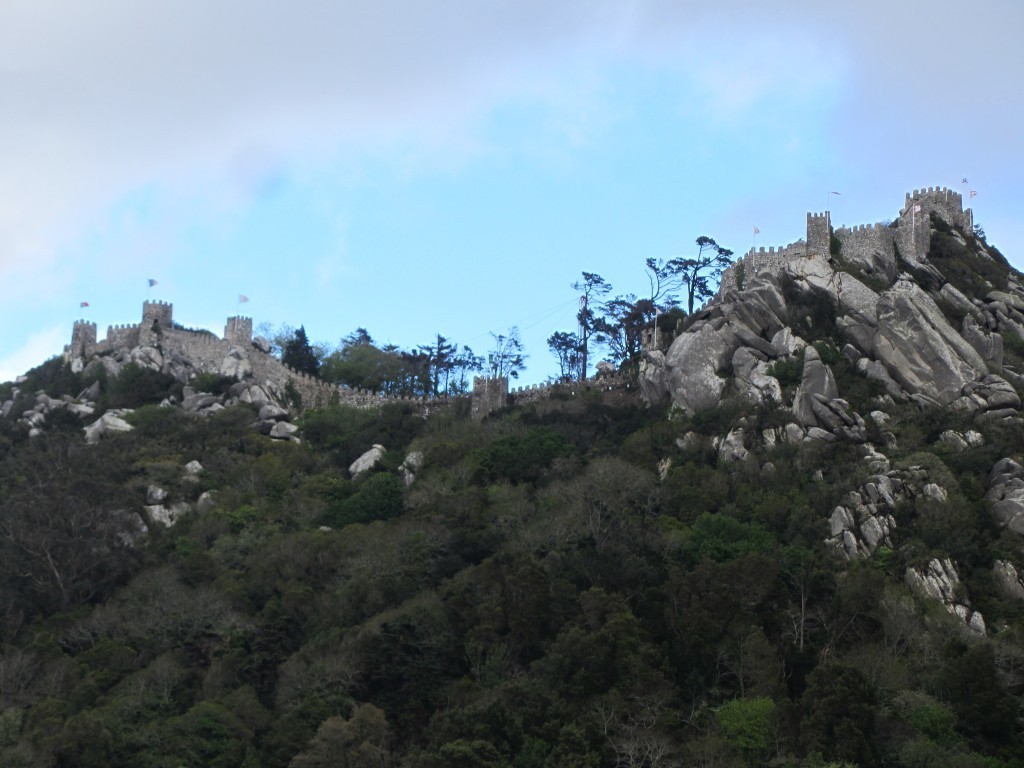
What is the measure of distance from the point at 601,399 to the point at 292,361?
67.2ft

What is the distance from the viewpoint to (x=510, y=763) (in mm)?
45594

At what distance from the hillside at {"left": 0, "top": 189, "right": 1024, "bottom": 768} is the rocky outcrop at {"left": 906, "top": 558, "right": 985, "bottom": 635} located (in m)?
0.10

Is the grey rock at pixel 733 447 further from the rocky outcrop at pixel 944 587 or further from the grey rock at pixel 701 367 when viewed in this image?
the rocky outcrop at pixel 944 587

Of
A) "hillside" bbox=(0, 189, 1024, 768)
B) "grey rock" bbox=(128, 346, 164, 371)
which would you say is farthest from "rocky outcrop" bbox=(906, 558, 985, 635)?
"grey rock" bbox=(128, 346, 164, 371)

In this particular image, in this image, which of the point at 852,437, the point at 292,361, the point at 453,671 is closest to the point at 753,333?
the point at 852,437

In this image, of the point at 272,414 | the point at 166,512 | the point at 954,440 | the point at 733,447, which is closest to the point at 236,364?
the point at 272,414

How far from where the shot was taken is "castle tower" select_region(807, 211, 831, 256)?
64.9 metres

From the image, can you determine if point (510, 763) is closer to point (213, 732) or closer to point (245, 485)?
point (213, 732)

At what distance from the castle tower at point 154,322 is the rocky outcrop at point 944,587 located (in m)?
43.2

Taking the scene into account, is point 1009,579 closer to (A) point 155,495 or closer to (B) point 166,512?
(B) point 166,512

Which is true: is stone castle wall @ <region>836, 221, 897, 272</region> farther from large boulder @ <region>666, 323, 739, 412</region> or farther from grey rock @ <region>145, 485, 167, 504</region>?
grey rock @ <region>145, 485, 167, 504</region>

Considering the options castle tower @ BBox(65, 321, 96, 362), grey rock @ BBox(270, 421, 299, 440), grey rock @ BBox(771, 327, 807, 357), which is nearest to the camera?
grey rock @ BBox(771, 327, 807, 357)

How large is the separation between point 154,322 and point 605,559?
37.4 metres

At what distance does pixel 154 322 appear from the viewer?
84125 mm
